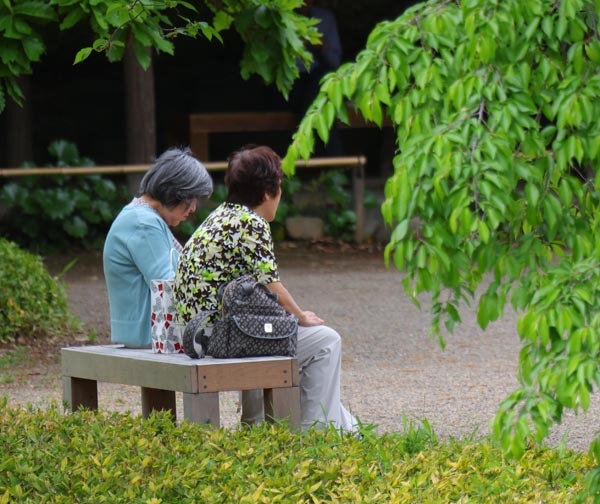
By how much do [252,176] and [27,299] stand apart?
10.7 feet

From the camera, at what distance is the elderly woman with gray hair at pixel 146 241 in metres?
4.84

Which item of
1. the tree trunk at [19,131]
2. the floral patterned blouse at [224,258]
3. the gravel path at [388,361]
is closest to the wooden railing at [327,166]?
the gravel path at [388,361]

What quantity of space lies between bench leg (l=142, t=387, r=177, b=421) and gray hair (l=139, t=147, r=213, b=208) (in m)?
0.77

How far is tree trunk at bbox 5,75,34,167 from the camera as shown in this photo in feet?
40.5

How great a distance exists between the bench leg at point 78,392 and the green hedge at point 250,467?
41 centimetres

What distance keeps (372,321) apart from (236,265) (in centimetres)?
416

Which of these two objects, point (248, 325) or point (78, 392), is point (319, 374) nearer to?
point (248, 325)

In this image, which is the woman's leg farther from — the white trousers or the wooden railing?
the wooden railing

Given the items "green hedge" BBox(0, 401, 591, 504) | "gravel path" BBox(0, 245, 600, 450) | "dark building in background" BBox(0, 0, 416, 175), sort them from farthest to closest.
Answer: "dark building in background" BBox(0, 0, 416, 175), "gravel path" BBox(0, 245, 600, 450), "green hedge" BBox(0, 401, 591, 504)

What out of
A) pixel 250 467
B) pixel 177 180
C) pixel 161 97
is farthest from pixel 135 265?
pixel 161 97

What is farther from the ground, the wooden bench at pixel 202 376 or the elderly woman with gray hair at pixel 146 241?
the elderly woman with gray hair at pixel 146 241

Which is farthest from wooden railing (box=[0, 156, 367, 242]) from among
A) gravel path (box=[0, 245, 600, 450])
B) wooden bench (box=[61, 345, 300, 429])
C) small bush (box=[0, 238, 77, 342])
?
wooden bench (box=[61, 345, 300, 429])

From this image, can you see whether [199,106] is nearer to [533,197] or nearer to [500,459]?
[500,459]

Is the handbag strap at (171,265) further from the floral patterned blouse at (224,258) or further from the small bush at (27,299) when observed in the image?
the small bush at (27,299)
